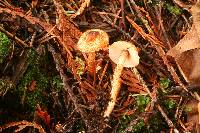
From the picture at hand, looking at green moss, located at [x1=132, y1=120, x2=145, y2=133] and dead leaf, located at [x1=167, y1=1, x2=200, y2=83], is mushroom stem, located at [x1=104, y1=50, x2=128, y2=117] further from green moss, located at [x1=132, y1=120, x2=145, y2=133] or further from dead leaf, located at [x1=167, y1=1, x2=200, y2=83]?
dead leaf, located at [x1=167, y1=1, x2=200, y2=83]

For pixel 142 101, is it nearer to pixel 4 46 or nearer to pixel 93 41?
pixel 93 41

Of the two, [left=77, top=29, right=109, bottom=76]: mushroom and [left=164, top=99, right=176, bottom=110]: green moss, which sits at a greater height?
[left=77, top=29, right=109, bottom=76]: mushroom

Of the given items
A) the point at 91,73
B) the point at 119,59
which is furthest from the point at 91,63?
the point at 119,59

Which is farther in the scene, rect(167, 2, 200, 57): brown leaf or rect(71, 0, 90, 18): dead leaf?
rect(71, 0, 90, 18): dead leaf

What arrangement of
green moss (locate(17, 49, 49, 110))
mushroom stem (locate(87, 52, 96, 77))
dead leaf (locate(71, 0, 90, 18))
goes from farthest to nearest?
dead leaf (locate(71, 0, 90, 18)) < mushroom stem (locate(87, 52, 96, 77)) < green moss (locate(17, 49, 49, 110))

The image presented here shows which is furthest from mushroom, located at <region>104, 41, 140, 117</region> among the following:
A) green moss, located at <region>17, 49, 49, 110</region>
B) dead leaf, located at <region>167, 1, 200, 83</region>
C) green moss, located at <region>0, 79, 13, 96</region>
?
green moss, located at <region>0, 79, 13, 96</region>

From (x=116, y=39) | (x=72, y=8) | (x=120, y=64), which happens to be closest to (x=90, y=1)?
(x=72, y=8)

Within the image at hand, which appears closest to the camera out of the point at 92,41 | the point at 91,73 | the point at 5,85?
the point at 5,85

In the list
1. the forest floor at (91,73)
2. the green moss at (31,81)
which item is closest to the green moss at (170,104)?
the forest floor at (91,73)
